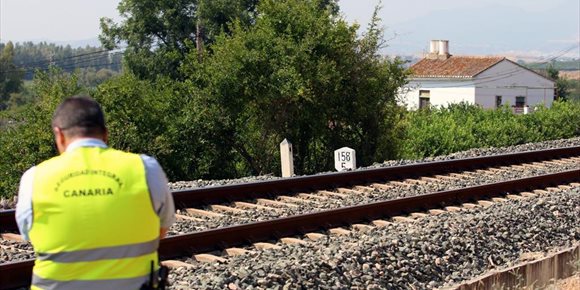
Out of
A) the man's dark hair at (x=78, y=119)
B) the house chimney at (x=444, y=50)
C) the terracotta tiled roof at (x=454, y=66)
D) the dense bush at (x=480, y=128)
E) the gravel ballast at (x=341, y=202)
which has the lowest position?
the dense bush at (x=480, y=128)

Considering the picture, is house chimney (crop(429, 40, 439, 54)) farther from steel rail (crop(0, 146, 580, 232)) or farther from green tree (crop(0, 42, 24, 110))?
steel rail (crop(0, 146, 580, 232))

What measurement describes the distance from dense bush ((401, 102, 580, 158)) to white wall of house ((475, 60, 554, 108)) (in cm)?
3891

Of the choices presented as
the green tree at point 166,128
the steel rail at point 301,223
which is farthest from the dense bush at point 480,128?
the steel rail at point 301,223

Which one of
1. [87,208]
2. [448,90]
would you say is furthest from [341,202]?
[448,90]

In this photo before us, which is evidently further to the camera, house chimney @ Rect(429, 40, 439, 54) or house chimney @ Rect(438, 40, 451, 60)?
house chimney @ Rect(429, 40, 439, 54)

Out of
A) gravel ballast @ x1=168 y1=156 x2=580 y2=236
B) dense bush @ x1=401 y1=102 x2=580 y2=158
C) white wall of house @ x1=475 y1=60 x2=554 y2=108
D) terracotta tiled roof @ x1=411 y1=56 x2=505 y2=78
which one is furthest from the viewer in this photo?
white wall of house @ x1=475 y1=60 x2=554 y2=108

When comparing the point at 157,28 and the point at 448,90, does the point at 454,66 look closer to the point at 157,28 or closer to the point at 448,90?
the point at 448,90

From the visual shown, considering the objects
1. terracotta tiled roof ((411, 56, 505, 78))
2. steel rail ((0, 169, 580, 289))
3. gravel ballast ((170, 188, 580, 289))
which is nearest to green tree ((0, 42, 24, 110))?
terracotta tiled roof ((411, 56, 505, 78))

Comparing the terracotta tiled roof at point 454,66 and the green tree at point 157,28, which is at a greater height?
the green tree at point 157,28

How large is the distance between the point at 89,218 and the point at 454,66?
79.0 meters

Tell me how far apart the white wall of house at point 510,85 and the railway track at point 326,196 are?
207 ft

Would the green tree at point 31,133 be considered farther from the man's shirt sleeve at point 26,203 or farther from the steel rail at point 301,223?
the man's shirt sleeve at point 26,203

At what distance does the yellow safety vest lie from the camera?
159 inches

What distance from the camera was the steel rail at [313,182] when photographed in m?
12.1
